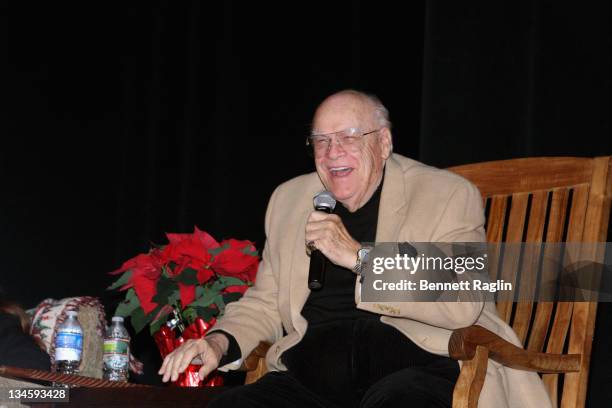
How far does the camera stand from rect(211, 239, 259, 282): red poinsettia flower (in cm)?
242

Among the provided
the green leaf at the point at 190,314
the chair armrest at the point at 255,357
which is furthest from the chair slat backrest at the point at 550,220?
the green leaf at the point at 190,314

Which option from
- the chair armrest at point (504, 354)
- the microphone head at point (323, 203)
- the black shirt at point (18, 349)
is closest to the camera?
the chair armrest at point (504, 354)

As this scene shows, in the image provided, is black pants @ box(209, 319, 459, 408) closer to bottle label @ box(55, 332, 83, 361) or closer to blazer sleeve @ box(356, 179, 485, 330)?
blazer sleeve @ box(356, 179, 485, 330)

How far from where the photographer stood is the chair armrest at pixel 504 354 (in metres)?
1.67

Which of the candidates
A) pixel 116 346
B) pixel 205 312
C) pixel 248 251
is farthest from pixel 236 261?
pixel 116 346

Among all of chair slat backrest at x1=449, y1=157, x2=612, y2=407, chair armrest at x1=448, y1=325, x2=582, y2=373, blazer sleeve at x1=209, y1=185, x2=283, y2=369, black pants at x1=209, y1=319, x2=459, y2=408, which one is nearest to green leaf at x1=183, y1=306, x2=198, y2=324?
blazer sleeve at x1=209, y1=185, x2=283, y2=369

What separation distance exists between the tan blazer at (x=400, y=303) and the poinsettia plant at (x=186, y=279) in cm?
16

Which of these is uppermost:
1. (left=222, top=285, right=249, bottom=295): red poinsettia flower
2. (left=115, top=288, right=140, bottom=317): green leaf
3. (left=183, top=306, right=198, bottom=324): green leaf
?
(left=222, top=285, right=249, bottom=295): red poinsettia flower

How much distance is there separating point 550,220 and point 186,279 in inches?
38.3

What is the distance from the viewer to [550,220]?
7.17 feet

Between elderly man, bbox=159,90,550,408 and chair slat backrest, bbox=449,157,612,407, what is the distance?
0.16 metres

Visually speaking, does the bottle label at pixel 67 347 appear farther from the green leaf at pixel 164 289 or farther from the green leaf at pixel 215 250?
the green leaf at pixel 215 250

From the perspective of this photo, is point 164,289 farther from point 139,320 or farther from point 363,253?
point 363,253

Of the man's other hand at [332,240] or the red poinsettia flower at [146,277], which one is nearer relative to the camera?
the man's other hand at [332,240]
